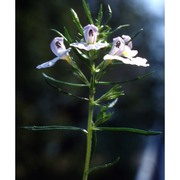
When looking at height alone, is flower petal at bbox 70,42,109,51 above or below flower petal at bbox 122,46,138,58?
above

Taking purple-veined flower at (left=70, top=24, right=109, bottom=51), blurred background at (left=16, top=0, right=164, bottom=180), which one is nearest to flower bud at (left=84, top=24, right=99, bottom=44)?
purple-veined flower at (left=70, top=24, right=109, bottom=51)

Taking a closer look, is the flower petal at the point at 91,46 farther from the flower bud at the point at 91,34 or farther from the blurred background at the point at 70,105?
the blurred background at the point at 70,105

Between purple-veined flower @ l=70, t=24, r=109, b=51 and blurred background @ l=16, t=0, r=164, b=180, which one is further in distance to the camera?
blurred background @ l=16, t=0, r=164, b=180

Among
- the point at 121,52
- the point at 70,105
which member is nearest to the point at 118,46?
the point at 121,52

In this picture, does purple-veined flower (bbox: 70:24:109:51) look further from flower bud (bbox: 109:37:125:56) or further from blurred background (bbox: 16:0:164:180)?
blurred background (bbox: 16:0:164:180)

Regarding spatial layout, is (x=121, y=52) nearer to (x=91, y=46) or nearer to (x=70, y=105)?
(x=91, y=46)

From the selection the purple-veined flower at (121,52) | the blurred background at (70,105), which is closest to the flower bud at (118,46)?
the purple-veined flower at (121,52)
